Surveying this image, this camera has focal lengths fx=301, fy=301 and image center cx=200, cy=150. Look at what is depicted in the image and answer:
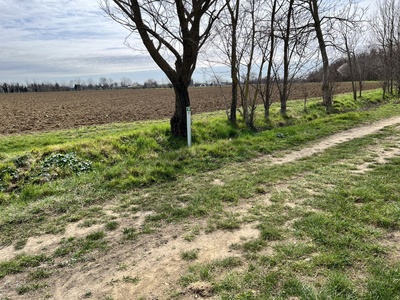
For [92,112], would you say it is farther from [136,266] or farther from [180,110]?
[136,266]

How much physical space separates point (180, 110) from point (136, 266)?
6.34 m

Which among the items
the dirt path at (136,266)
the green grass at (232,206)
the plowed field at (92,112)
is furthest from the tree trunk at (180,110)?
the dirt path at (136,266)

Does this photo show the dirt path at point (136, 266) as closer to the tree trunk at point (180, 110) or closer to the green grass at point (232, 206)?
the green grass at point (232, 206)

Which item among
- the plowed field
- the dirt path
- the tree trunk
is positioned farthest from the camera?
the plowed field

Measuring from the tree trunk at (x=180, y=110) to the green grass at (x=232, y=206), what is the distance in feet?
1.28

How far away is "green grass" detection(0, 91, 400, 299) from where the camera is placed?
2963mm

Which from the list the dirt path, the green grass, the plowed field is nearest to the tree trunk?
the green grass

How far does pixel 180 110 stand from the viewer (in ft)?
29.9

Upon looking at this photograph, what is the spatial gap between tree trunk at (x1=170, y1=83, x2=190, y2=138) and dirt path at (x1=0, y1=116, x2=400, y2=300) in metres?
5.12

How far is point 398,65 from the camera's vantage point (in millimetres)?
24453

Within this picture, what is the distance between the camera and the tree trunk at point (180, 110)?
9.03 m

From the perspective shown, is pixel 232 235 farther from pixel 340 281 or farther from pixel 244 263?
pixel 340 281

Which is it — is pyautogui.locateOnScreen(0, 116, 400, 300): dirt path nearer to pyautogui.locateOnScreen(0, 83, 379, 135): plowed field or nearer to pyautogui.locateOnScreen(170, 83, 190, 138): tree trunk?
pyautogui.locateOnScreen(170, 83, 190, 138): tree trunk

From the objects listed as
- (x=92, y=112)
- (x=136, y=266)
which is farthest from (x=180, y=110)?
(x=92, y=112)
